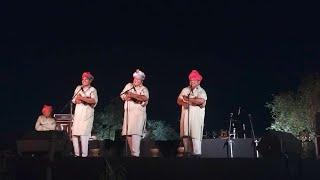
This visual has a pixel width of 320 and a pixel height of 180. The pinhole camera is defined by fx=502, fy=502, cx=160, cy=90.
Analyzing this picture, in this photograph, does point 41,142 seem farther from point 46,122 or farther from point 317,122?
point 317,122

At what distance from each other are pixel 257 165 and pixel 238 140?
20.7ft

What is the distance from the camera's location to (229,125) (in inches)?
586

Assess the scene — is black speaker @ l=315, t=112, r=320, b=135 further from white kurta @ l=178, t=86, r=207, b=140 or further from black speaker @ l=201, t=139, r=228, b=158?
white kurta @ l=178, t=86, r=207, b=140

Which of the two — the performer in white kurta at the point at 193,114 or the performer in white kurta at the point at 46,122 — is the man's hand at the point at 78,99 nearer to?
Result: the performer in white kurta at the point at 46,122

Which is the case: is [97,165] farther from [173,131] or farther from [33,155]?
[173,131]

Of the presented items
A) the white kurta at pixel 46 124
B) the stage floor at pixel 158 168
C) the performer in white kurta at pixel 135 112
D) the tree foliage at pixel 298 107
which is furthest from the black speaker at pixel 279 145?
the tree foliage at pixel 298 107

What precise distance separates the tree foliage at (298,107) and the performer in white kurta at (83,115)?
12260mm

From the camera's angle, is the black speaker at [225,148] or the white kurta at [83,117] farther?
the black speaker at [225,148]

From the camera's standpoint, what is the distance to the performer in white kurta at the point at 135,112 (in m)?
10.1

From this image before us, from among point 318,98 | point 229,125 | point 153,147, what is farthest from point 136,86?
point 318,98

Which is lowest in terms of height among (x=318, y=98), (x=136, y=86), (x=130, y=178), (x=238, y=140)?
(x=130, y=178)

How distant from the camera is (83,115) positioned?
33.7ft

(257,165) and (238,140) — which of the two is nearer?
(257,165)

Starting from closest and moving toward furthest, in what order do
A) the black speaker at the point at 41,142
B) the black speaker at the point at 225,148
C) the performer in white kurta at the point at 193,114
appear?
the black speaker at the point at 41,142 → the performer in white kurta at the point at 193,114 → the black speaker at the point at 225,148
